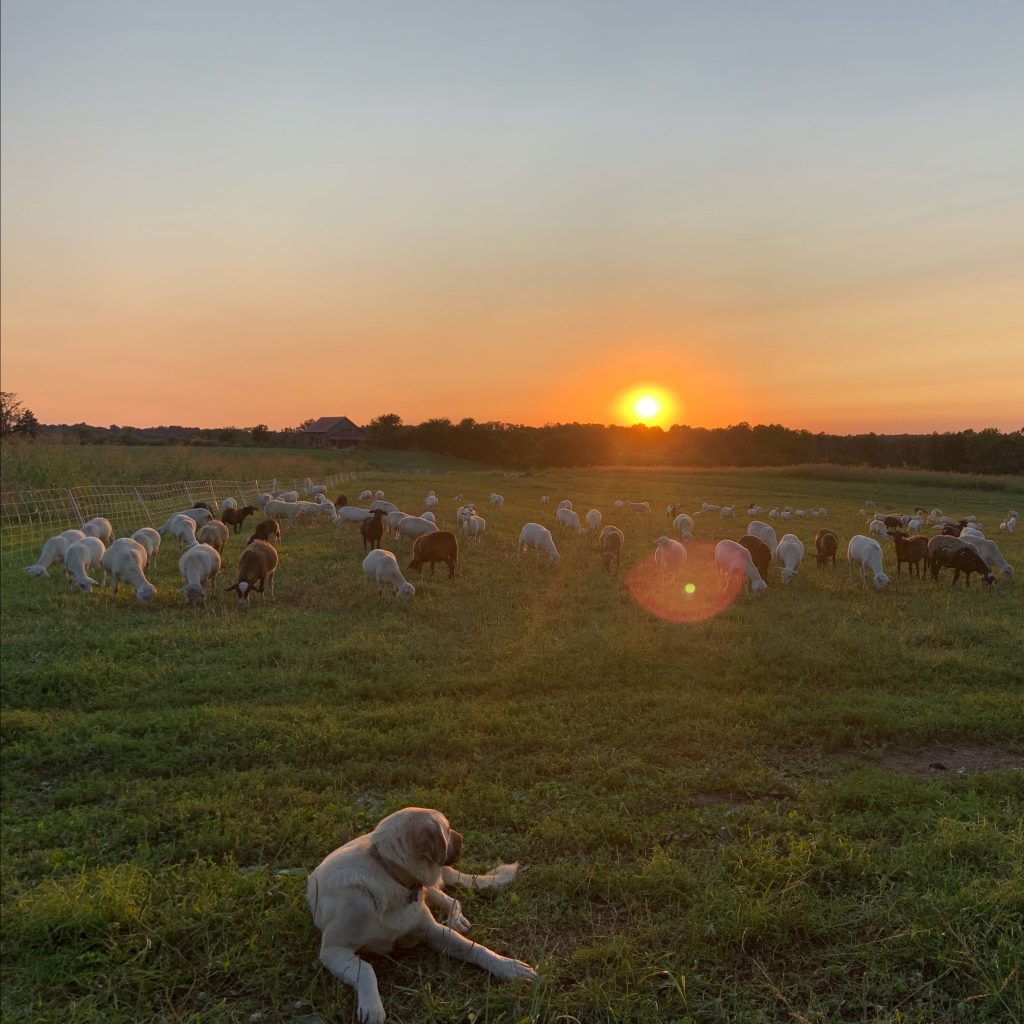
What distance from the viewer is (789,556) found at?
15430 mm

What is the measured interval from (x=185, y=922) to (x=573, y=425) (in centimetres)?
9372

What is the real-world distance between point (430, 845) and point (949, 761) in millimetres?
5023

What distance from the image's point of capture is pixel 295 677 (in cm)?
819

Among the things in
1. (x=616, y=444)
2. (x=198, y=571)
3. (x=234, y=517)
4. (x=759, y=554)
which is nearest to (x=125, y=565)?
(x=198, y=571)

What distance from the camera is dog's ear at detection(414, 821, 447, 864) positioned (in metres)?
3.56

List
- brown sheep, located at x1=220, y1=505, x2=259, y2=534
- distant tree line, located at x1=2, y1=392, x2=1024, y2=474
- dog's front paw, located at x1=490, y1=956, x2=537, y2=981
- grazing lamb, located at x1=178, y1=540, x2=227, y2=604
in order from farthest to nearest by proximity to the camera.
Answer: distant tree line, located at x1=2, y1=392, x2=1024, y2=474
brown sheep, located at x1=220, y1=505, x2=259, y2=534
grazing lamb, located at x1=178, y1=540, x2=227, y2=604
dog's front paw, located at x1=490, y1=956, x2=537, y2=981

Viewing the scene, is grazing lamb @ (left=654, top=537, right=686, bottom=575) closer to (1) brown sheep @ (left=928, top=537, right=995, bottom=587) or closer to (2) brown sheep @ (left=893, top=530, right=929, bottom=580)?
(2) brown sheep @ (left=893, top=530, right=929, bottom=580)

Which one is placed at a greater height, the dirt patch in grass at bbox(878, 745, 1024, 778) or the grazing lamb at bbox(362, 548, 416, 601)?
the grazing lamb at bbox(362, 548, 416, 601)

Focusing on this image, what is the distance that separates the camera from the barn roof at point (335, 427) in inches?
4067

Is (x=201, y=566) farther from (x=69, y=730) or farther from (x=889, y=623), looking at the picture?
(x=889, y=623)

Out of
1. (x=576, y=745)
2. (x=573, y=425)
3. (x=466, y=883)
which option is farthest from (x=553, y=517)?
(x=573, y=425)

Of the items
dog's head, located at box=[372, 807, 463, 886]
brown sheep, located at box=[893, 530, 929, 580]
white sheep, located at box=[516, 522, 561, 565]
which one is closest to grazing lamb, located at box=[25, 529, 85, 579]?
white sheep, located at box=[516, 522, 561, 565]

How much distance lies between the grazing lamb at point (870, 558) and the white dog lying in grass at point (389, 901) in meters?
13.1

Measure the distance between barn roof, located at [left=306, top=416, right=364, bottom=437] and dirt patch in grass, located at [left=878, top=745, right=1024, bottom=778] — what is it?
101 meters
